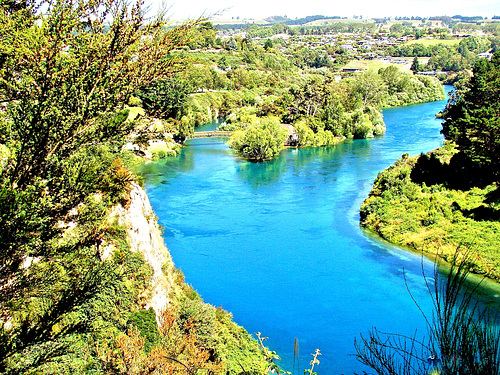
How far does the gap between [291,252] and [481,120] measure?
527 inches

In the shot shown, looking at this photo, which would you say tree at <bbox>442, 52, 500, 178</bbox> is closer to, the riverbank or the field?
the riverbank

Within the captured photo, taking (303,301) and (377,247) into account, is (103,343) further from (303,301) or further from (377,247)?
(377,247)

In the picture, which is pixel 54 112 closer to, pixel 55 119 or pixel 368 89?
pixel 55 119

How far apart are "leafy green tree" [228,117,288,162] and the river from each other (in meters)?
1.32

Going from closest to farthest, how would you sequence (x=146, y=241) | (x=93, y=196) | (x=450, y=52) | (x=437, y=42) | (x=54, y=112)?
(x=54, y=112), (x=93, y=196), (x=146, y=241), (x=450, y=52), (x=437, y=42)

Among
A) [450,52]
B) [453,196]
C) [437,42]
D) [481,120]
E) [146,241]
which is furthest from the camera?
[437,42]

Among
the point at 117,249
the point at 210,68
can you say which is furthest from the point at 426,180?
the point at 210,68

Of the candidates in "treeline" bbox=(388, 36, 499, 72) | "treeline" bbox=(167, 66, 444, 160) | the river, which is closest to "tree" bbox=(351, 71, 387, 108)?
"treeline" bbox=(167, 66, 444, 160)

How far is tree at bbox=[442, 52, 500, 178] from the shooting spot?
24.1 meters

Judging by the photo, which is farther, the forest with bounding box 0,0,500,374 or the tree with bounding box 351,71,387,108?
the tree with bounding box 351,71,387,108

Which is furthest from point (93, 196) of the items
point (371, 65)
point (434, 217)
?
point (371, 65)

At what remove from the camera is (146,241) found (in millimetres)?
13703

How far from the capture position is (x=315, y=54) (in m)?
108

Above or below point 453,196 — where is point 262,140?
above
